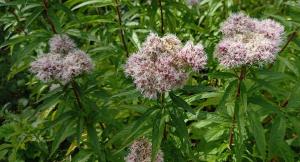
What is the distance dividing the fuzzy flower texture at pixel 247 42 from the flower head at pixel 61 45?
105 cm

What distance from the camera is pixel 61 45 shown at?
319 cm

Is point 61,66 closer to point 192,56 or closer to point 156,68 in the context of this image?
point 156,68

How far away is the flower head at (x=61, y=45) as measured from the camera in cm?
318

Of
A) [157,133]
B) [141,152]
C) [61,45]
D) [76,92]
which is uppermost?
[61,45]

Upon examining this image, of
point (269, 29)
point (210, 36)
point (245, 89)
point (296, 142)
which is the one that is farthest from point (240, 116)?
point (210, 36)

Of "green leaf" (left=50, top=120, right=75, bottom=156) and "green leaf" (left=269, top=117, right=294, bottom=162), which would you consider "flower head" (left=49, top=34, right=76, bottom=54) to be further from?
"green leaf" (left=269, top=117, right=294, bottom=162)

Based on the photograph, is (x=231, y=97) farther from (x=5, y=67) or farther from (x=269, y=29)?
(x=5, y=67)

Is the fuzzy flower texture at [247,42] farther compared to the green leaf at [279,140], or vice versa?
the green leaf at [279,140]

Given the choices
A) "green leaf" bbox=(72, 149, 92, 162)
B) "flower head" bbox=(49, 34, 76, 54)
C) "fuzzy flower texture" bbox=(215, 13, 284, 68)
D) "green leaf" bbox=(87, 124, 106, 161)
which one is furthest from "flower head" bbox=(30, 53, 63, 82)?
"fuzzy flower texture" bbox=(215, 13, 284, 68)

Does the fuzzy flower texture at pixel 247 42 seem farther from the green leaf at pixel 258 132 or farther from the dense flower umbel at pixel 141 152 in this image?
the dense flower umbel at pixel 141 152

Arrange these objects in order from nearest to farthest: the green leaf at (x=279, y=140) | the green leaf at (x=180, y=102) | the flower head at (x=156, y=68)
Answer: the flower head at (x=156, y=68)
the green leaf at (x=180, y=102)
the green leaf at (x=279, y=140)

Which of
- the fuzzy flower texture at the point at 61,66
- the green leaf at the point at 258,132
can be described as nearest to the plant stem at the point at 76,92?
the fuzzy flower texture at the point at 61,66

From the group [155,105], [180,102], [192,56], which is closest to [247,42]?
[192,56]

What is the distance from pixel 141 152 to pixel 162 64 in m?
0.73
